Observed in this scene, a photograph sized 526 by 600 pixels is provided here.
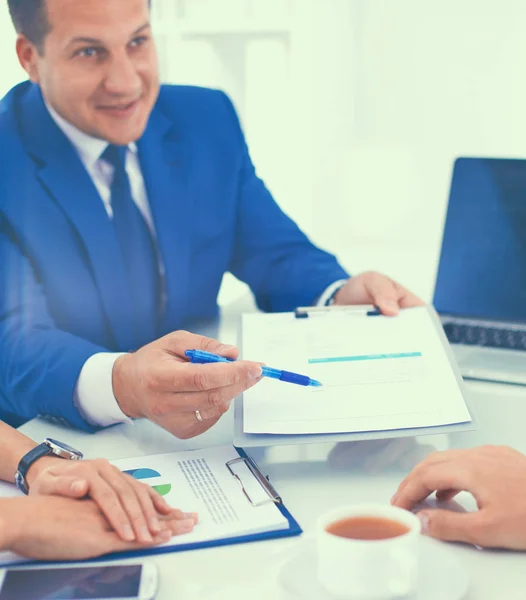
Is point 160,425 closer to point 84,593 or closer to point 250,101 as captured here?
point 84,593

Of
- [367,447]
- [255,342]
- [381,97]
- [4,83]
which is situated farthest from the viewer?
[381,97]

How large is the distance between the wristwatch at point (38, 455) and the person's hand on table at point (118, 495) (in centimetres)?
4

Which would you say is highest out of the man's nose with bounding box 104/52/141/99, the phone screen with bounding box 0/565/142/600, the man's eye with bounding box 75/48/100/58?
the man's eye with bounding box 75/48/100/58

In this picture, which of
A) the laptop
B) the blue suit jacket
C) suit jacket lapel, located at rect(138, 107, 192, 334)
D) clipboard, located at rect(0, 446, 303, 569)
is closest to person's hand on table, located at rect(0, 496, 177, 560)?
clipboard, located at rect(0, 446, 303, 569)

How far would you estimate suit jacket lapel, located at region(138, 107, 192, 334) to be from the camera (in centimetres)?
169

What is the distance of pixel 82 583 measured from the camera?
30.0 inches

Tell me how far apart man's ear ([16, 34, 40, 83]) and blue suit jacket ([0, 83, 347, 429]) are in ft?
0.11

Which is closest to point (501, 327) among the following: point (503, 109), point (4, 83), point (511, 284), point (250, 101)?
point (511, 284)

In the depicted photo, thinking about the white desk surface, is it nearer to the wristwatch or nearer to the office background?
the wristwatch

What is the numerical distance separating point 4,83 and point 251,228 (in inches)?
24.0

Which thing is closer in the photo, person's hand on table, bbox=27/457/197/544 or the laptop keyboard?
person's hand on table, bbox=27/457/197/544

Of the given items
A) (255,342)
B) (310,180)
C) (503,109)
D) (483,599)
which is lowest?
(483,599)

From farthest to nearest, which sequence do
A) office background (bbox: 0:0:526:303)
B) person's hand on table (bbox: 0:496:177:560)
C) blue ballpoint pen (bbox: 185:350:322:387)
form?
office background (bbox: 0:0:526:303), blue ballpoint pen (bbox: 185:350:322:387), person's hand on table (bbox: 0:496:177:560)

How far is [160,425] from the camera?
1.10m
